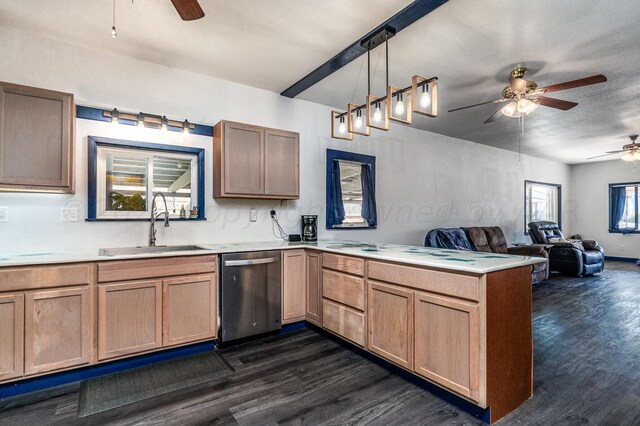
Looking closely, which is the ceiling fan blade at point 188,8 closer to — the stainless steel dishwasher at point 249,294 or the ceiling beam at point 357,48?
the ceiling beam at point 357,48

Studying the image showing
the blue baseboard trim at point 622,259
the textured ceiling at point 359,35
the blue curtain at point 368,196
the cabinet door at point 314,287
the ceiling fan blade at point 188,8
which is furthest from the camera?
the blue baseboard trim at point 622,259

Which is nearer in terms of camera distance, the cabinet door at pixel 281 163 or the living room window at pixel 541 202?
the cabinet door at pixel 281 163

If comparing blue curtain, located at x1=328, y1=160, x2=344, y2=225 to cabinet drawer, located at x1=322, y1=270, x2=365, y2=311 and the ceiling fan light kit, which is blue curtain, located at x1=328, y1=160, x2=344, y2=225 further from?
the ceiling fan light kit

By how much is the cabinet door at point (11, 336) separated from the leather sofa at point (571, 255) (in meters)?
7.78

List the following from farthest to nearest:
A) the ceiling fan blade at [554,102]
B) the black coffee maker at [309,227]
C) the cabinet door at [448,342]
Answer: the black coffee maker at [309,227] → the ceiling fan blade at [554,102] → the cabinet door at [448,342]

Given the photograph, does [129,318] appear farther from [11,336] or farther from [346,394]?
[346,394]

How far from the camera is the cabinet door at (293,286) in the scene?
3.29 m

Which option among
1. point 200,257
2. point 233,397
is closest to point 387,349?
point 233,397

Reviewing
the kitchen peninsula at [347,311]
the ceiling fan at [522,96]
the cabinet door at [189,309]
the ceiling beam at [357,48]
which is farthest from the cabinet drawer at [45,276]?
the ceiling fan at [522,96]

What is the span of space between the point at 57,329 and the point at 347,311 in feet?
7.10

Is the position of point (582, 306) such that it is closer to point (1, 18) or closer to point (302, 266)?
point (302, 266)

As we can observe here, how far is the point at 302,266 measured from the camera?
341 cm

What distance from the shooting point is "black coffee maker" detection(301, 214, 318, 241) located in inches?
155

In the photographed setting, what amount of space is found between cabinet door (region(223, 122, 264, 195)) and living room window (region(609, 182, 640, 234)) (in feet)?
31.2
